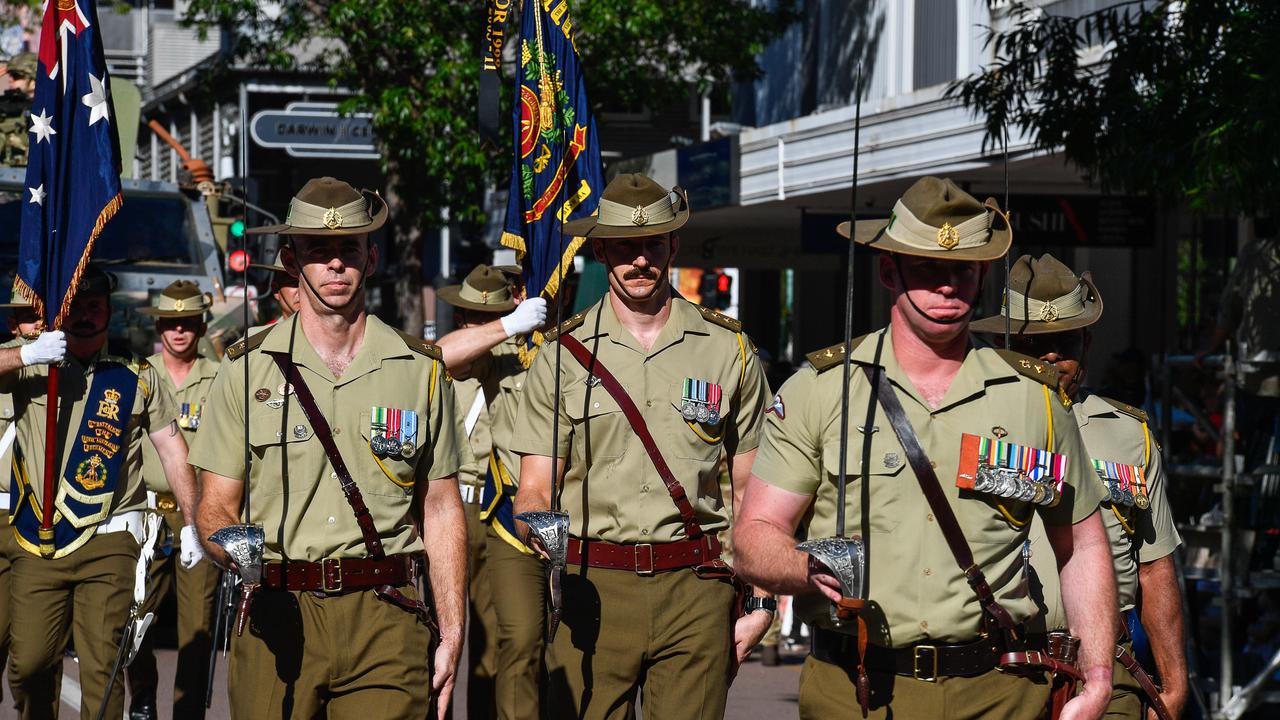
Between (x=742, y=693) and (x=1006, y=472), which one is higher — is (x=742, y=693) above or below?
below

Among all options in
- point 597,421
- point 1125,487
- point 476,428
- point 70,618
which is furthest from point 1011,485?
point 476,428

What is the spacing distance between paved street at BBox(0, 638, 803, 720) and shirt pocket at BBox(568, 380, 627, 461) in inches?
155

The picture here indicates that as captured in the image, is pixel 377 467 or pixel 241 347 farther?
pixel 241 347

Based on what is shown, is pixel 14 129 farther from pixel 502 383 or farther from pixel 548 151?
pixel 548 151

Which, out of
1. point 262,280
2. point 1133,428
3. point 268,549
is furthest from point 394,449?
point 262,280

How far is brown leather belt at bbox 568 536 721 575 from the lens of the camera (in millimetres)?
6523

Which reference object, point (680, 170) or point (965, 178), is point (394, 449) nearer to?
point (965, 178)

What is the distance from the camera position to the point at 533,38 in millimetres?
8711

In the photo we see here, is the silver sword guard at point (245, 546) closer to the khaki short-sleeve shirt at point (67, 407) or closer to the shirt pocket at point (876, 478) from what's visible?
the shirt pocket at point (876, 478)

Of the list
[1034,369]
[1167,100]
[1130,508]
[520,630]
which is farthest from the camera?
[1167,100]

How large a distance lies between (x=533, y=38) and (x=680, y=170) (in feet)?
→ 42.8

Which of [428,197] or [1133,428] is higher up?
[428,197]

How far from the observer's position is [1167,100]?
31.6ft

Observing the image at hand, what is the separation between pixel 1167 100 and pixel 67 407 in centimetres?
543
